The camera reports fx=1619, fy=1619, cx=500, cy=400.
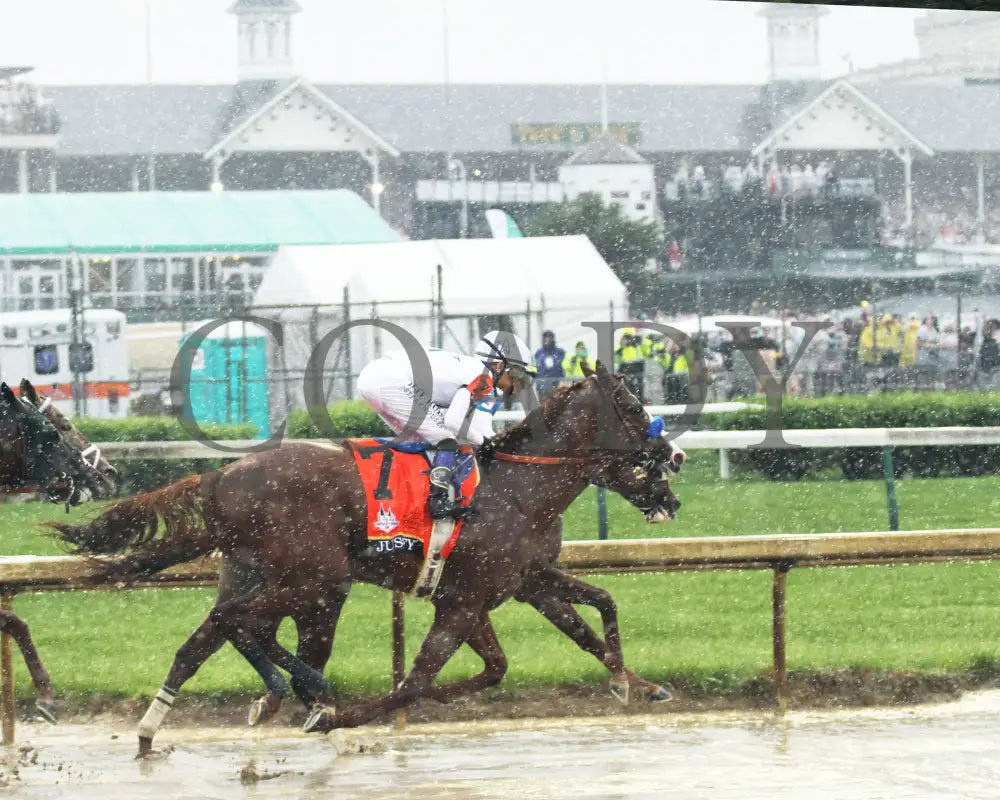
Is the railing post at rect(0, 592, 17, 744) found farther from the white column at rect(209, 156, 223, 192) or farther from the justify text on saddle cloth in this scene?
the white column at rect(209, 156, 223, 192)

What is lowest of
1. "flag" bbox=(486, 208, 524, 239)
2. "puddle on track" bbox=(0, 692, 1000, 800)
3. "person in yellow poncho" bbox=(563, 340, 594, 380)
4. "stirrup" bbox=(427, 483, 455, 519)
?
"puddle on track" bbox=(0, 692, 1000, 800)

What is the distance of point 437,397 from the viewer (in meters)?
5.93

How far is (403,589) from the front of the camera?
569 centimetres

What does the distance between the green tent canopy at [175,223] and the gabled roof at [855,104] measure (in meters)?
8.65

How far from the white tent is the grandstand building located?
24.5 feet

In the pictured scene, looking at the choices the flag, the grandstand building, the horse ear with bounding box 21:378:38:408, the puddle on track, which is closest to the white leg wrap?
the puddle on track

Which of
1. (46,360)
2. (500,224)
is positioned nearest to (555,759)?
(46,360)

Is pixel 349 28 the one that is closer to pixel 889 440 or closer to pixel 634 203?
pixel 634 203

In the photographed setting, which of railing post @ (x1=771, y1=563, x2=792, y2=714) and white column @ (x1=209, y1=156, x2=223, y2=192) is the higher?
white column @ (x1=209, y1=156, x2=223, y2=192)

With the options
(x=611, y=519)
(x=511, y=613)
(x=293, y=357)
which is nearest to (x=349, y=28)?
(x=293, y=357)

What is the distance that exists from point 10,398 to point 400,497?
150 centimetres

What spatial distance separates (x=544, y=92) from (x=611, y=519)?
17.5m

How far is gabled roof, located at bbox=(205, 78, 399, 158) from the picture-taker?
83.3ft

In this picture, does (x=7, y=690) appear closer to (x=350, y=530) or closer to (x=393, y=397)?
(x=350, y=530)
